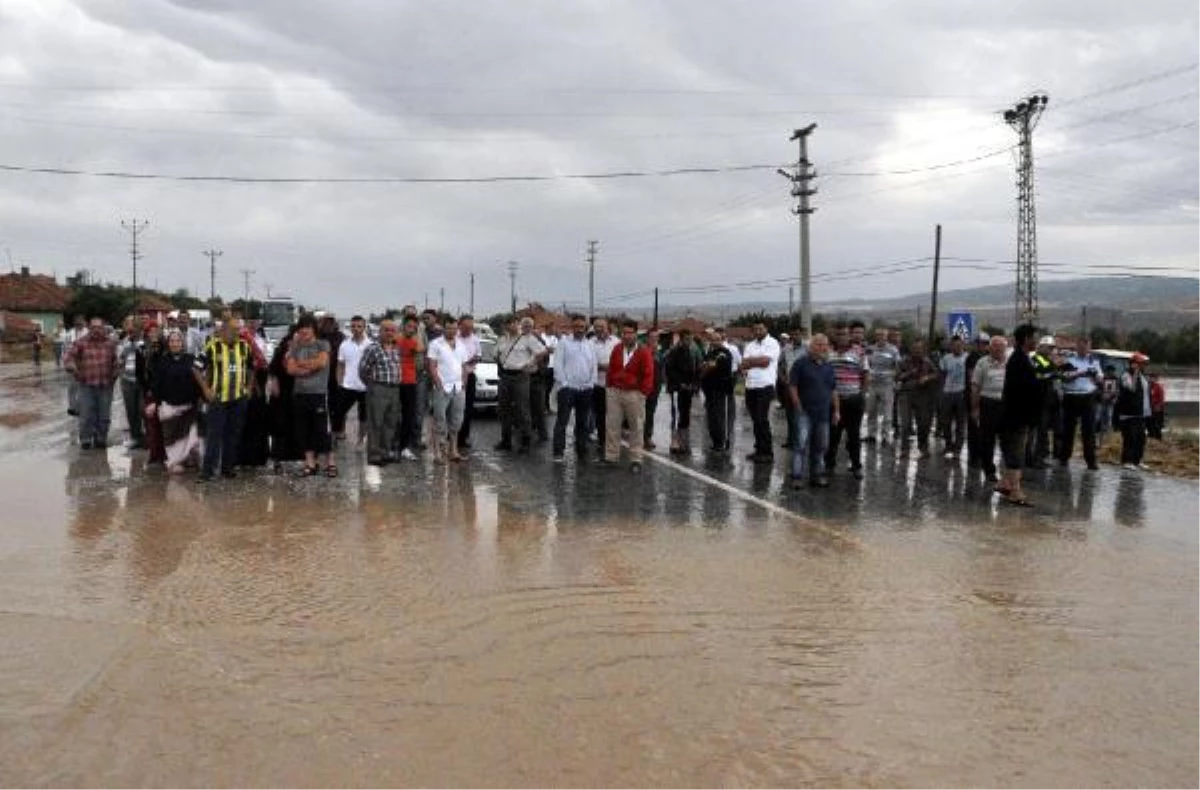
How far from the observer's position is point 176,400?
11562 millimetres

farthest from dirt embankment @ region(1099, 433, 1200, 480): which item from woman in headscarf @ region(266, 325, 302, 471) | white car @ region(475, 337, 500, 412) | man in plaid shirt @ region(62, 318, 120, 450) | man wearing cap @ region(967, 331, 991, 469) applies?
man in plaid shirt @ region(62, 318, 120, 450)

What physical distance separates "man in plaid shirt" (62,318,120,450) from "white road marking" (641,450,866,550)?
6966 mm

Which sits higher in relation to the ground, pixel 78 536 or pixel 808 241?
pixel 808 241

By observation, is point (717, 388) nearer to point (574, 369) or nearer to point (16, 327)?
point (574, 369)

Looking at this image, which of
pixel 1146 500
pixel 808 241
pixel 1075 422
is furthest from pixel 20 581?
pixel 808 241

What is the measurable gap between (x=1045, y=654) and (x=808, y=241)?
29879 millimetres

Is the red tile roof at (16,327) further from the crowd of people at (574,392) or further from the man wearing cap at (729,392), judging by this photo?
the man wearing cap at (729,392)

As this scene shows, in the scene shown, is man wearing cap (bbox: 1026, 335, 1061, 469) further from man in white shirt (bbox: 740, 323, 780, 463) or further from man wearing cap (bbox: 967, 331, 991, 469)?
man in white shirt (bbox: 740, 323, 780, 463)

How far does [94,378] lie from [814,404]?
8916 mm

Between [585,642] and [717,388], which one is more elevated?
[717,388]

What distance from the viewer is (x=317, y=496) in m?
10.2

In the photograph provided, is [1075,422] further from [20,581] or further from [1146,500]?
[20,581]

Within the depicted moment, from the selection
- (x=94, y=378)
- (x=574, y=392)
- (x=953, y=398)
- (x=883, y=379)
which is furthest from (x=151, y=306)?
(x=953, y=398)

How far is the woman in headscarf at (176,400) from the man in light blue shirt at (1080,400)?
10.9 meters
